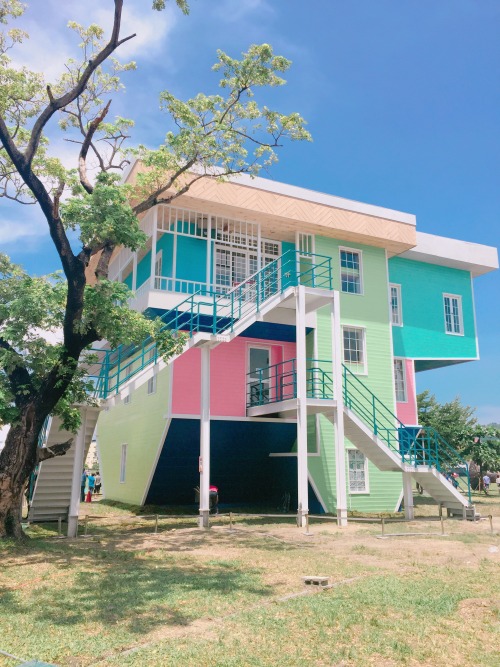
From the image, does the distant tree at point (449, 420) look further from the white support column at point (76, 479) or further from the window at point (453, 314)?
the white support column at point (76, 479)

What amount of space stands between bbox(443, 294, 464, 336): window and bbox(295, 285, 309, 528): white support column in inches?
398

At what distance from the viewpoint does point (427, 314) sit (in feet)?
80.2

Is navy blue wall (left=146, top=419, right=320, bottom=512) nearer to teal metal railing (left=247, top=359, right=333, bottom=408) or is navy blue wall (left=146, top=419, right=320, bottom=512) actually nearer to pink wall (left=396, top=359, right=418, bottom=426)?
teal metal railing (left=247, top=359, right=333, bottom=408)

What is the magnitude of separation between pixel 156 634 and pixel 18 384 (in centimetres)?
823

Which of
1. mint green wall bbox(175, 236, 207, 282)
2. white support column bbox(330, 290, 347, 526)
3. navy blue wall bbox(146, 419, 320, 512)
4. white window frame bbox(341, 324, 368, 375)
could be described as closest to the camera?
white support column bbox(330, 290, 347, 526)

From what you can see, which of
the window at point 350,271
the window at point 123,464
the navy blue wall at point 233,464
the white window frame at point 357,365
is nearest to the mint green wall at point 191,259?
the navy blue wall at point 233,464

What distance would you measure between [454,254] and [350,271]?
589 centimetres

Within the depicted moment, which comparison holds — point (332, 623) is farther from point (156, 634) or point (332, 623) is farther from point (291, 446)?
point (291, 446)

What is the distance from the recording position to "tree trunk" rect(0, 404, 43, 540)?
12219 mm

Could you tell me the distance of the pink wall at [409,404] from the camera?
74.2 ft

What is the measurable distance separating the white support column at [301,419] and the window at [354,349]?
15.5 feet

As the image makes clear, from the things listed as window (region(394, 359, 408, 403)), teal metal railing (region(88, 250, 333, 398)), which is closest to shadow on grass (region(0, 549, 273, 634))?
teal metal railing (region(88, 250, 333, 398))

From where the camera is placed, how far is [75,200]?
13.1 meters

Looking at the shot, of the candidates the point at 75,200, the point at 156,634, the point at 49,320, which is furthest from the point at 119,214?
the point at 156,634
